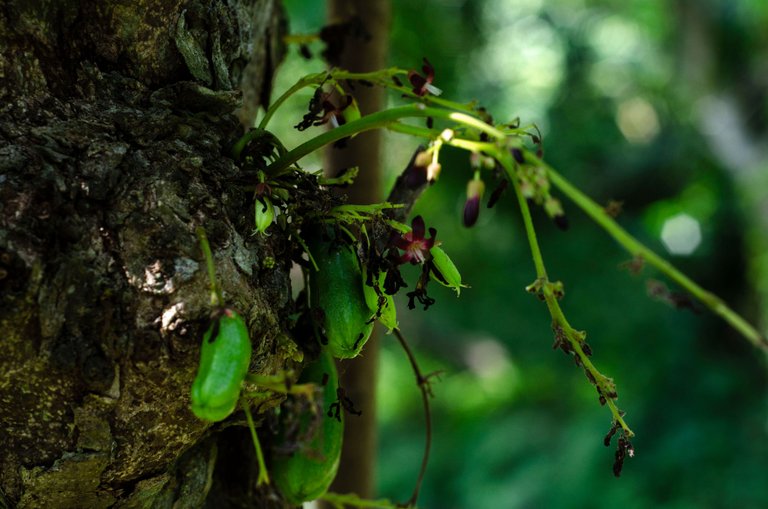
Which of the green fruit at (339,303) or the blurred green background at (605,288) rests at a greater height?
the blurred green background at (605,288)

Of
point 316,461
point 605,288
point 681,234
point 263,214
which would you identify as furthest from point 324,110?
point 681,234

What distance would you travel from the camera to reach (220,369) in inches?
35.1

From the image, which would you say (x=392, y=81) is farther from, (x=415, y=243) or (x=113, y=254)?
(x=113, y=254)

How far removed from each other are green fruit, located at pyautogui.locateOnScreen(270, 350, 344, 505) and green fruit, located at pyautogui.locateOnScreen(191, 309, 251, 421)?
25cm

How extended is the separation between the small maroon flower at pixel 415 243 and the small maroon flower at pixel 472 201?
0.25ft

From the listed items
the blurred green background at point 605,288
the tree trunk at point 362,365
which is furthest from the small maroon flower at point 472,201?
the blurred green background at point 605,288

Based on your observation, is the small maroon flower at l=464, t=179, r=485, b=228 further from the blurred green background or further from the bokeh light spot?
the bokeh light spot

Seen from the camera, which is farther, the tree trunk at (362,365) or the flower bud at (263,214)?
the tree trunk at (362,365)

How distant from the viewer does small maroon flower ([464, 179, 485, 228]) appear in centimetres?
94

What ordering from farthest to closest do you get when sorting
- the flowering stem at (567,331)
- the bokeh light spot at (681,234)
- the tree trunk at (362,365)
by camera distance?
the bokeh light spot at (681,234)
the tree trunk at (362,365)
the flowering stem at (567,331)

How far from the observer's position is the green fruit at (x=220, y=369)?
0.89 meters

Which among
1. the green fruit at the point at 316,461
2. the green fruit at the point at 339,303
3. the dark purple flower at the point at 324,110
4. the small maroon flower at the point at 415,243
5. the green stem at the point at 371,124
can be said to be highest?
the dark purple flower at the point at 324,110

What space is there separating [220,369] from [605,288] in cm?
493

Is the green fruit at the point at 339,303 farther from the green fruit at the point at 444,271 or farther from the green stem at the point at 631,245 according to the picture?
→ the green stem at the point at 631,245
